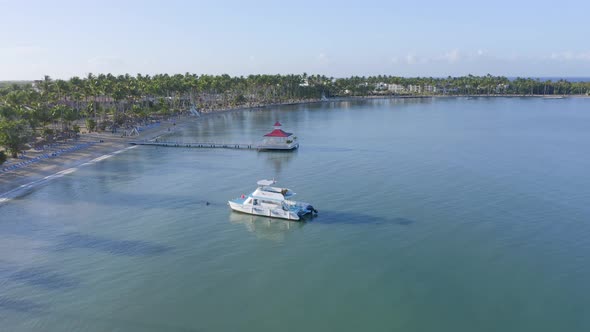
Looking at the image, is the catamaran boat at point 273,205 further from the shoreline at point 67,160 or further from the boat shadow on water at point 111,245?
the shoreline at point 67,160

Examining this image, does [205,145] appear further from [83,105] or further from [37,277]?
[83,105]

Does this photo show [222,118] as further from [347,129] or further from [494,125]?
[494,125]

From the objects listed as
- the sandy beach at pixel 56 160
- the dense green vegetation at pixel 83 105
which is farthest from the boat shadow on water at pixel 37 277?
the dense green vegetation at pixel 83 105

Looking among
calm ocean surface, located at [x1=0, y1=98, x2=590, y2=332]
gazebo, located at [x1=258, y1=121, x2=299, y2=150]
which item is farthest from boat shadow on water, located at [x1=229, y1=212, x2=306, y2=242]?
gazebo, located at [x1=258, y1=121, x2=299, y2=150]

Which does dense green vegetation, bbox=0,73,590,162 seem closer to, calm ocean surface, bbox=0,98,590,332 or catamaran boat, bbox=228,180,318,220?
calm ocean surface, bbox=0,98,590,332

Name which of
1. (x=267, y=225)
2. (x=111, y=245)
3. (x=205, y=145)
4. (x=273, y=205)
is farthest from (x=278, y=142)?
(x=111, y=245)

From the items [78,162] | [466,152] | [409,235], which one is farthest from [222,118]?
[409,235]
